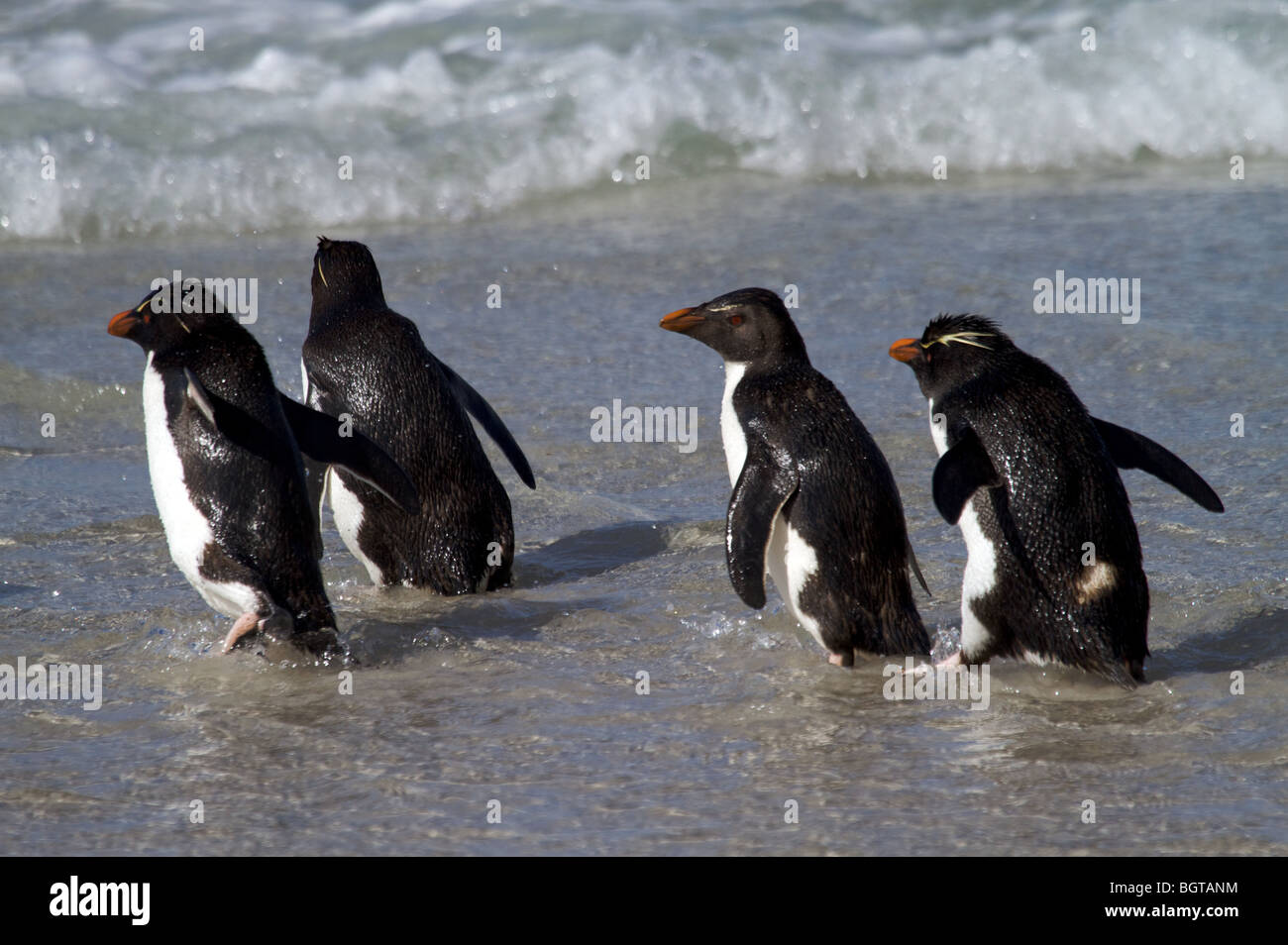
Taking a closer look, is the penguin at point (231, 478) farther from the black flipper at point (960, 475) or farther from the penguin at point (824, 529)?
the black flipper at point (960, 475)

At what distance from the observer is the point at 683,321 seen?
178 inches

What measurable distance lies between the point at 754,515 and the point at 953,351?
67 centimetres

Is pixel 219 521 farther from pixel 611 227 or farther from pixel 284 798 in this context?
pixel 611 227

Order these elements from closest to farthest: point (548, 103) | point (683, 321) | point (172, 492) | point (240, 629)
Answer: point (240, 629) → point (172, 492) → point (683, 321) → point (548, 103)

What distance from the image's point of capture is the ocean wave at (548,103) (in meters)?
9.69

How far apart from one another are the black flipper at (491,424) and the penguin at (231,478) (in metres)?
0.69

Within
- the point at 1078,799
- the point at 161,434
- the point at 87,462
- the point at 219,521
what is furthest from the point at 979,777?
the point at 87,462

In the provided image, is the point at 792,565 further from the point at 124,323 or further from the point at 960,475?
the point at 124,323

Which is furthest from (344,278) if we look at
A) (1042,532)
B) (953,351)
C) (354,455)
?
(1042,532)

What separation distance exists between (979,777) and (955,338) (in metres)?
1.35

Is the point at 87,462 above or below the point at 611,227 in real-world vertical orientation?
below

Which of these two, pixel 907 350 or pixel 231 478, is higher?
pixel 907 350
